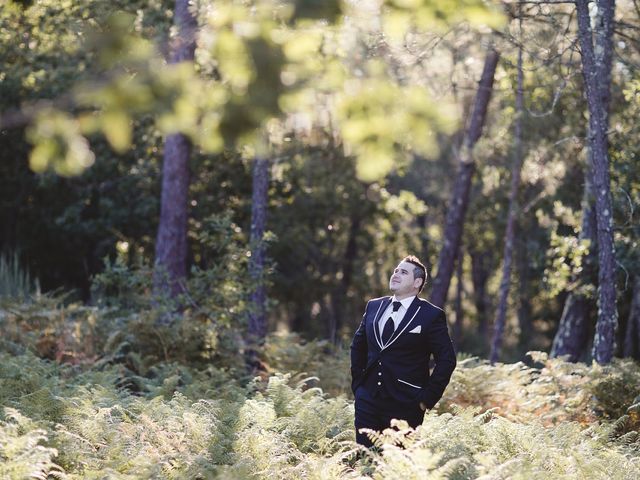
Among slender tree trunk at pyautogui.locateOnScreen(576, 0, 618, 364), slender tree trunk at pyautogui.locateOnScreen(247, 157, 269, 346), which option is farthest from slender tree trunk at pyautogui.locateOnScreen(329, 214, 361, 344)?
slender tree trunk at pyautogui.locateOnScreen(576, 0, 618, 364)

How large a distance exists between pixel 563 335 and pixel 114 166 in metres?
16.9

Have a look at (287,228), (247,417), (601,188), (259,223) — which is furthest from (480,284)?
(247,417)

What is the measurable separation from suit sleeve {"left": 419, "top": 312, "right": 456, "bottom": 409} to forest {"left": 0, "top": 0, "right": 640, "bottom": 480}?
0.88 feet

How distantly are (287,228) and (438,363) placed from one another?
25119mm

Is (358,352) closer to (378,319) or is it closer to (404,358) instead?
(378,319)

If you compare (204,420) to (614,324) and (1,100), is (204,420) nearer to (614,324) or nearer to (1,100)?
(614,324)

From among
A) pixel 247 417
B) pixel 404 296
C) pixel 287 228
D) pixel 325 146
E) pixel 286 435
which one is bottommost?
pixel 286 435

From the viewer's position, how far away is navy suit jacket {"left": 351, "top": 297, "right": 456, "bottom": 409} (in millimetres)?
7492

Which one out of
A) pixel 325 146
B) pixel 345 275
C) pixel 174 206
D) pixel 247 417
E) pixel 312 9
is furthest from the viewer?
pixel 345 275

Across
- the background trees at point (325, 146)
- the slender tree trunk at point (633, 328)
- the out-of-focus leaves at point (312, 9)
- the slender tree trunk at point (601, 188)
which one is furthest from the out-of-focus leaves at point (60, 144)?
the slender tree trunk at point (633, 328)

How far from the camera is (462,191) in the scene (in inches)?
837

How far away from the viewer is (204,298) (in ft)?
48.6

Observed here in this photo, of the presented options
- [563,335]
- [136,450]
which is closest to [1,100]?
[563,335]

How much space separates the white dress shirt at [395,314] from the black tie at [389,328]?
2 cm
